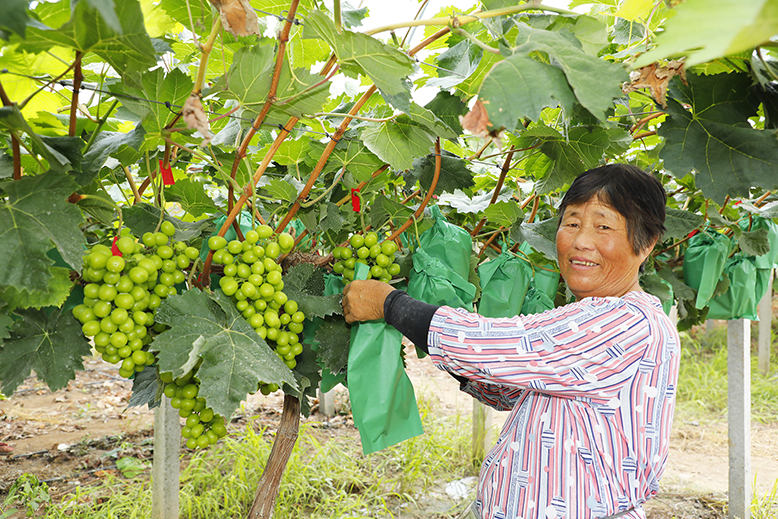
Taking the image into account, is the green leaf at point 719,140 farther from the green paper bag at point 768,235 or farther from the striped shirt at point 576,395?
the green paper bag at point 768,235

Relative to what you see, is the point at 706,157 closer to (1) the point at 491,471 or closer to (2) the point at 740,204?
(1) the point at 491,471

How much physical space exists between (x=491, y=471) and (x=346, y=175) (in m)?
0.87

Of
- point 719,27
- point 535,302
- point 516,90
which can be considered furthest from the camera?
point 535,302

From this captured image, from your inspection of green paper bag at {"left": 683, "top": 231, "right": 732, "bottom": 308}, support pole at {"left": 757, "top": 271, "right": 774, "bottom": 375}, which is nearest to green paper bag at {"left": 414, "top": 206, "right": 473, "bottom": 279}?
green paper bag at {"left": 683, "top": 231, "right": 732, "bottom": 308}

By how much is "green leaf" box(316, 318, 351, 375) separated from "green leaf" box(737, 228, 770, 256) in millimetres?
2320

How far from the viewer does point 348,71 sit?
910 mm

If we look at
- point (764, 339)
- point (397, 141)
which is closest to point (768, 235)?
point (397, 141)

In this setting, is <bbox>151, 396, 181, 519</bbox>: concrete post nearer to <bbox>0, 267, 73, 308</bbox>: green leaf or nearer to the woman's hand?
the woman's hand

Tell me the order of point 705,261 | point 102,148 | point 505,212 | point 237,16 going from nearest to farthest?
1. point 237,16
2. point 102,148
3. point 505,212
4. point 705,261

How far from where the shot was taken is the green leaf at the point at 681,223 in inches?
67.3

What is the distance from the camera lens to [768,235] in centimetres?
274

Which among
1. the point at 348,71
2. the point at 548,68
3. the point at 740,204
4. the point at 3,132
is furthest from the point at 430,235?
the point at 740,204

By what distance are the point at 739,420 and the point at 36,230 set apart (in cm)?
433

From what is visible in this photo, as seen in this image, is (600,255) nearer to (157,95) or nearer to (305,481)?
(157,95)
